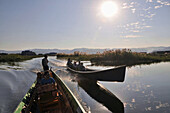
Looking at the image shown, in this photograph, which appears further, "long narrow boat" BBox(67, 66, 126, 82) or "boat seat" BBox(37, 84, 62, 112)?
"long narrow boat" BBox(67, 66, 126, 82)

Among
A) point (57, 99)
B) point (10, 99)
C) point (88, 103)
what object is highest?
point (57, 99)

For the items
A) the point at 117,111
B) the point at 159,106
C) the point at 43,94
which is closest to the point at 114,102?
the point at 117,111

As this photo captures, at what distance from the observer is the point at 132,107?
655 centimetres

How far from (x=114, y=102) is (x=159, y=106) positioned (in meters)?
2.52

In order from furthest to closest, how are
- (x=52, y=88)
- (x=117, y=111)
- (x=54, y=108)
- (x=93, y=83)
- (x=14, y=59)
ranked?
(x=14, y=59)
(x=93, y=83)
(x=117, y=111)
(x=52, y=88)
(x=54, y=108)

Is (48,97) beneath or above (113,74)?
beneath

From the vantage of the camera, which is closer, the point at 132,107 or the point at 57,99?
the point at 57,99

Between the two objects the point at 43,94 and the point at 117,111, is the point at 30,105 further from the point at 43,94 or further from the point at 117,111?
the point at 117,111

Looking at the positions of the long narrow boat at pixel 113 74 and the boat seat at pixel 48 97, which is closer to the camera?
the boat seat at pixel 48 97

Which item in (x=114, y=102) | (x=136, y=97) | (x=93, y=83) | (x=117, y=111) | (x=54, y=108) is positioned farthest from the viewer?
(x=93, y=83)

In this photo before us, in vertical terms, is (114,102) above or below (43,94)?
below

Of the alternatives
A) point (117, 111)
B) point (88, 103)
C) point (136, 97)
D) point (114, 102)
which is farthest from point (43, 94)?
point (136, 97)

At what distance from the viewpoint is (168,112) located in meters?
5.89

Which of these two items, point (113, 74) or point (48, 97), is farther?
point (113, 74)
